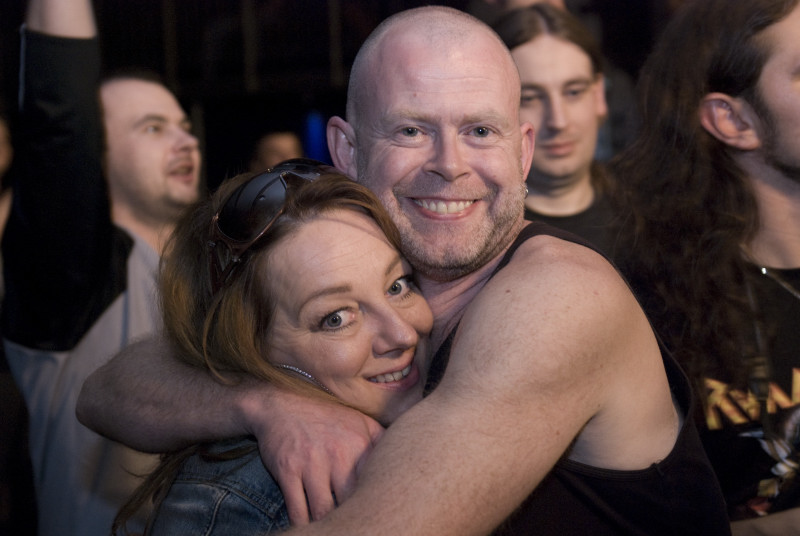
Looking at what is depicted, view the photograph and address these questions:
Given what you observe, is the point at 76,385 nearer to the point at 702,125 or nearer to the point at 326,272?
the point at 326,272

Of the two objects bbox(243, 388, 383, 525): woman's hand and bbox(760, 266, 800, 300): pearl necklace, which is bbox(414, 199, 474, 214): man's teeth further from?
bbox(760, 266, 800, 300): pearl necklace

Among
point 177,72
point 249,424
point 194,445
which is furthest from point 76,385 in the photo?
point 177,72

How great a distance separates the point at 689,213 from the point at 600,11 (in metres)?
3.07

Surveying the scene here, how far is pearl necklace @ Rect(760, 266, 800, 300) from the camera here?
2047mm

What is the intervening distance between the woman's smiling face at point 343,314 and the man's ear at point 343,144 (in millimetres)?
381

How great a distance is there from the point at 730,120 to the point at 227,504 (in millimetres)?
1757

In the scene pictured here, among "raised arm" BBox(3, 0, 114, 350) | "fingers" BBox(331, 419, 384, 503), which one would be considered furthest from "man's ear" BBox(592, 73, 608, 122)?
"fingers" BBox(331, 419, 384, 503)

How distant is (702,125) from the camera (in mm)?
2301

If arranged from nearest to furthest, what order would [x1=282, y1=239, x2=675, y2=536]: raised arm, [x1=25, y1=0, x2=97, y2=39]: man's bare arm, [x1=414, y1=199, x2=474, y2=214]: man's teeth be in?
1. [x1=282, y1=239, x2=675, y2=536]: raised arm
2. [x1=414, y1=199, x2=474, y2=214]: man's teeth
3. [x1=25, y1=0, x2=97, y2=39]: man's bare arm

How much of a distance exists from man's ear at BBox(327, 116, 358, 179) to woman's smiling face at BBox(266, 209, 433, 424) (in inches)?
15.0

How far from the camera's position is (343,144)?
2053 mm

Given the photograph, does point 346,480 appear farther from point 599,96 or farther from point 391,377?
point 599,96

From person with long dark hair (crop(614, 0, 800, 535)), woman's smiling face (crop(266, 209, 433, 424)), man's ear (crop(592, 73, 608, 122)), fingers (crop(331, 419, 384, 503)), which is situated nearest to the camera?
fingers (crop(331, 419, 384, 503))

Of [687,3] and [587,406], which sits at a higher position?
[687,3]
